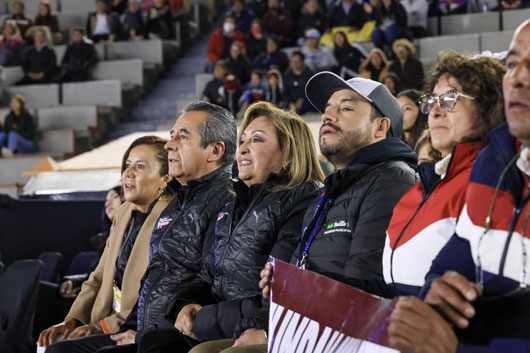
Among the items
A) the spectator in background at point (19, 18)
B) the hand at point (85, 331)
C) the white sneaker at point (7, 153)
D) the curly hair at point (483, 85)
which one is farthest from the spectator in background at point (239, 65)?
the curly hair at point (483, 85)

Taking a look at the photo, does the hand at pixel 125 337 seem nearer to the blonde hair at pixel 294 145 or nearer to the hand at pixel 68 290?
the blonde hair at pixel 294 145

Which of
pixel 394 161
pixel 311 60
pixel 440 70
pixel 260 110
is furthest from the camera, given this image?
pixel 311 60

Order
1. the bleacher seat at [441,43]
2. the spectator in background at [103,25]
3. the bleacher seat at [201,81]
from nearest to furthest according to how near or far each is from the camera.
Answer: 1. the bleacher seat at [441,43]
2. the bleacher seat at [201,81]
3. the spectator in background at [103,25]

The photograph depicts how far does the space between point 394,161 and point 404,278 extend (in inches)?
32.2

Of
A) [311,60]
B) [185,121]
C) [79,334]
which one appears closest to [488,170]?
[185,121]

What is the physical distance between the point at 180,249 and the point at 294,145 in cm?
72

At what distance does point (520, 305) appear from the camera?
1905mm

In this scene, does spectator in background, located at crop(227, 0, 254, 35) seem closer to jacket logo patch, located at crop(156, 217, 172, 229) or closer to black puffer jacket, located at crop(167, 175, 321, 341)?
jacket logo patch, located at crop(156, 217, 172, 229)

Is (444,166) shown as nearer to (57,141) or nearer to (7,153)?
(7,153)

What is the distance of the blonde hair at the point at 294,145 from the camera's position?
140 inches

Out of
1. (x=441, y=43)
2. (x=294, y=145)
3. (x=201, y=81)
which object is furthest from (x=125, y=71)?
(x=294, y=145)

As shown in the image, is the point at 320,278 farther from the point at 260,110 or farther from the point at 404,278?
the point at 260,110

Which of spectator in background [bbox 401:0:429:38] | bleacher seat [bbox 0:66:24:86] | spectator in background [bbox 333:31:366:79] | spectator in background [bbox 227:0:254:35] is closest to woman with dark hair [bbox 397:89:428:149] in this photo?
spectator in background [bbox 333:31:366:79]

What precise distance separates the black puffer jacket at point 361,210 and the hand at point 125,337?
47.5 inches
